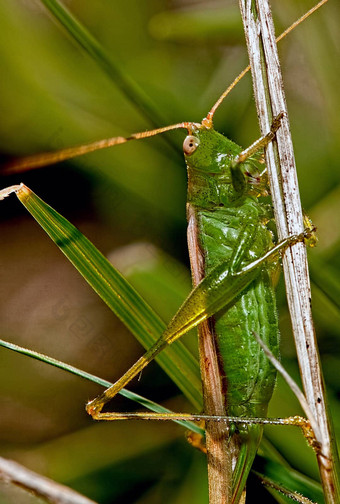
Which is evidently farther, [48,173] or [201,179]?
[48,173]

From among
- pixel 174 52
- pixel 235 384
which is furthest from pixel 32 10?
pixel 235 384

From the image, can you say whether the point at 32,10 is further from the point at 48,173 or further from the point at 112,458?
the point at 112,458

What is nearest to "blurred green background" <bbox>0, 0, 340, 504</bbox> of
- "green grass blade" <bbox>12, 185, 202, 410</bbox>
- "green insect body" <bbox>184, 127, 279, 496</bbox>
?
"green insect body" <bbox>184, 127, 279, 496</bbox>

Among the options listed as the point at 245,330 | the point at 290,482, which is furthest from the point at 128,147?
the point at 290,482

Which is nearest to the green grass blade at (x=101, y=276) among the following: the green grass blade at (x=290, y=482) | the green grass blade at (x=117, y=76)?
the green grass blade at (x=290, y=482)

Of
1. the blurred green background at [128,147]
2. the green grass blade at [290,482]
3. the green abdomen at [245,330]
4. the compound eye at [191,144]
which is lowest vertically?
the green grass blade at [290,482]

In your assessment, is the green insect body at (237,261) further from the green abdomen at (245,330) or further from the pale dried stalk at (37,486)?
the pale dried stalk at (37,486)

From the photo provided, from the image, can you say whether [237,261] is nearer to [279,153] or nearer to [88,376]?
[279,153]
